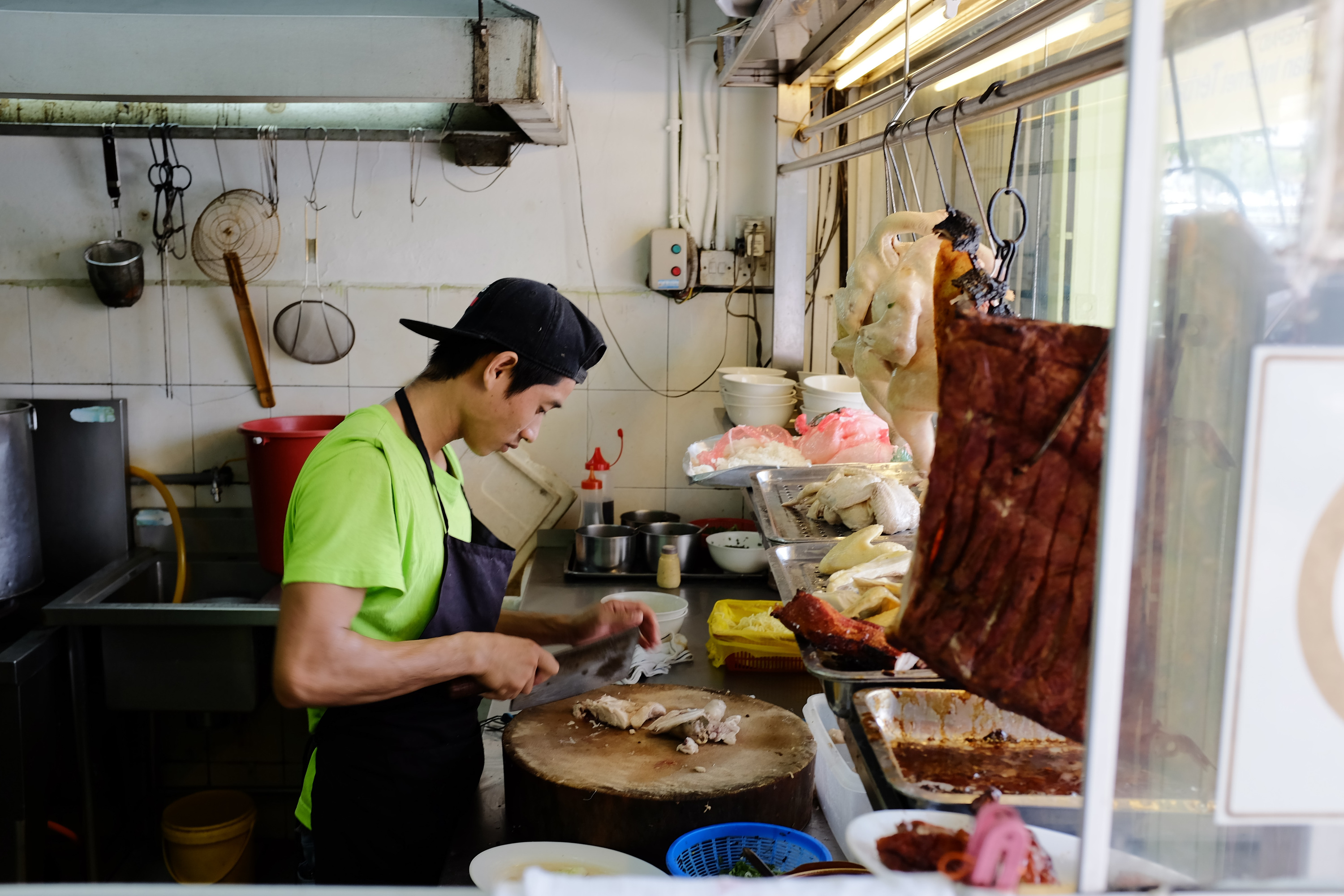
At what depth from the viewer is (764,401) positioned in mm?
4141

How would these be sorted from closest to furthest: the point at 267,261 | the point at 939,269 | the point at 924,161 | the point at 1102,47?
the point at 1102,47, the point at 939,269, the point at 924,161, the point at 267,261

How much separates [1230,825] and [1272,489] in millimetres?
255

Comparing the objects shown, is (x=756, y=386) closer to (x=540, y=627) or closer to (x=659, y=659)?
(x=659, y=659)

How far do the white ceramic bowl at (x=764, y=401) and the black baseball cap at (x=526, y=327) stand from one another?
2.00m

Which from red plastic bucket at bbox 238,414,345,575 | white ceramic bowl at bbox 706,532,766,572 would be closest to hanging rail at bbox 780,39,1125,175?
white ceramic bowl at bbox 706,532,766,572

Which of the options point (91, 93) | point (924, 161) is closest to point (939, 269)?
point (924, 161)

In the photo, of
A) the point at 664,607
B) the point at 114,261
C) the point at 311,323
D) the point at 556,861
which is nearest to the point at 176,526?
the point at 311,323

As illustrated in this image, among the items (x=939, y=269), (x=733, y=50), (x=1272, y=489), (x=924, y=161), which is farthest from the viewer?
(x=733, y=50)

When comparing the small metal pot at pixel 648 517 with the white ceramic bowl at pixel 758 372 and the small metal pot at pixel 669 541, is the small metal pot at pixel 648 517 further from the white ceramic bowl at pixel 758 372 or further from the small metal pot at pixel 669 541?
the white ceramic bowl at pixel 758 372

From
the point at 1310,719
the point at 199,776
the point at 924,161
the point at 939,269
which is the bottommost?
the point at 199,776

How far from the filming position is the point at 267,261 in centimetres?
465

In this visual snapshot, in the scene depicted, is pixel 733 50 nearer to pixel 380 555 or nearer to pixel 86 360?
pixel 380 555

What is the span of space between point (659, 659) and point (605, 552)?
1.15m

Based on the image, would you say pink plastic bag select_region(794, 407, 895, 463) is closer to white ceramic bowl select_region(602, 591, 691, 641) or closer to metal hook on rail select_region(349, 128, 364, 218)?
white ceramic bowl select_region(602, 591, 691, 641)
